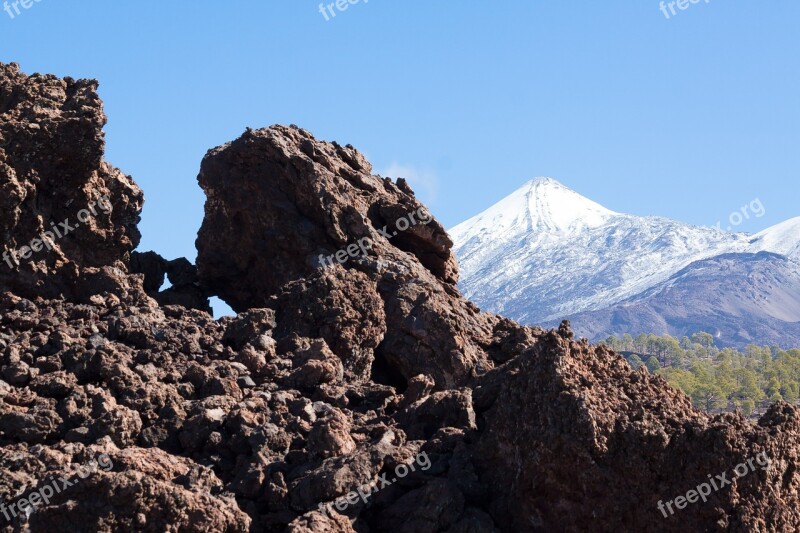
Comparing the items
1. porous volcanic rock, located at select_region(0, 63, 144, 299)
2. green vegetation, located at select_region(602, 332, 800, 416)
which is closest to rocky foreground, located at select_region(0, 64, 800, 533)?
porous volcanic rock, located at select_region(0, 63, 144, 299)

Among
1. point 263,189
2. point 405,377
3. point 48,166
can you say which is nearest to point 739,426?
point 405,377

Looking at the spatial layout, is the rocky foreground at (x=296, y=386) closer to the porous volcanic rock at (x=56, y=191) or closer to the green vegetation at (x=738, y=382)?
the porous volcanic rock at (x=56, y=191)

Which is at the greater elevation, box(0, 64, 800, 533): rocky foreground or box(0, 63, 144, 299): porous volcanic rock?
box(0, 63, 144, 299): porous volcanic rock

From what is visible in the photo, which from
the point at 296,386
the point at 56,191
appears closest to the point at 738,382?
the point at 56,191

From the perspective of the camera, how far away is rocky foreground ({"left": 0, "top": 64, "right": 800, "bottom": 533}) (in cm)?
1155

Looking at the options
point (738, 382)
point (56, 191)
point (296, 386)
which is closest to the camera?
point (296, 386)

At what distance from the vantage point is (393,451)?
12.4 metres

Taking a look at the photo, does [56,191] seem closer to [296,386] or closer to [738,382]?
[296,386]

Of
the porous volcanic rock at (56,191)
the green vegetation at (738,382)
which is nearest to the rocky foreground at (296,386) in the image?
the porous volcanic rock at (56,191)

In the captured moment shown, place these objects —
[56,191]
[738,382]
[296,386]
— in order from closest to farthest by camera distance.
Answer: [296,386], [56,191], [738,382]

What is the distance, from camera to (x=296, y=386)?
14586 mm

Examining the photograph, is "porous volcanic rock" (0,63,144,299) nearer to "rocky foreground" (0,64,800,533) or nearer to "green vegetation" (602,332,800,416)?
"rocky foreground" (0,64,800,533)

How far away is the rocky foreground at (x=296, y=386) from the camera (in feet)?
37.9

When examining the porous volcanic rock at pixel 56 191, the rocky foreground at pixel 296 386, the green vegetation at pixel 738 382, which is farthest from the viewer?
the green vegetation at pixel 738 382
